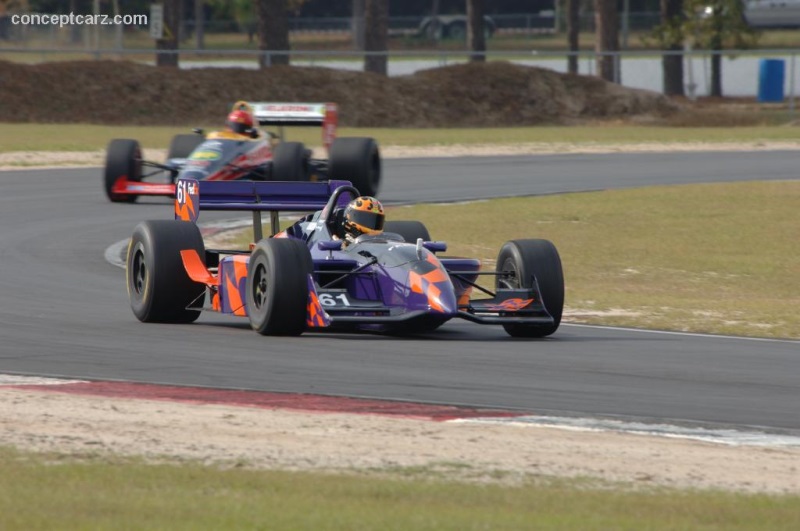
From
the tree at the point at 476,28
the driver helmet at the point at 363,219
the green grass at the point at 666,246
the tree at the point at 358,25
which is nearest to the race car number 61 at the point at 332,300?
the driver helmet at the point at 363,219

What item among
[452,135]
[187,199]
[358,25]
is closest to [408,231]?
[187,199]

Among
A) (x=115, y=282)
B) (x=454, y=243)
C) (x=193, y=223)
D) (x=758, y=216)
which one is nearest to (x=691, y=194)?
(x=758, y=216)

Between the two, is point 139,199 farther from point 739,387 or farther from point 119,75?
point 119,75

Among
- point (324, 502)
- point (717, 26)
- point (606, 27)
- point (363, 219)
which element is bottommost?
point (324, 502)

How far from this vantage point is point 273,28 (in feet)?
171

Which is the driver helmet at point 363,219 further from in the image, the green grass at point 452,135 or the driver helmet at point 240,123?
the green grass at point 452,135

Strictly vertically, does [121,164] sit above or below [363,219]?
below

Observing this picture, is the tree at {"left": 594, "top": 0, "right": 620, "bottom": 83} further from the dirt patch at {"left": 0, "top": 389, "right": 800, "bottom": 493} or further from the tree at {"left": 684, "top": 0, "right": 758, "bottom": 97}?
the dirt patch at {"left": 0, "top": 389, "right": 800, "bottom": 493}

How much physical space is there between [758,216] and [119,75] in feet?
88.4

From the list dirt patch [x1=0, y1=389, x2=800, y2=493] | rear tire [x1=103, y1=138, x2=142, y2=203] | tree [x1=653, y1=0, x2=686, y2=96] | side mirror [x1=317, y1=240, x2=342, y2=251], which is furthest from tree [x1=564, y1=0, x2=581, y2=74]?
dirt patch [x1=0, y1=389, x2=800, y2=493]

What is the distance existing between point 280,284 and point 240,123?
13.5 meters

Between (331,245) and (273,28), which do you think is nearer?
(331,245)

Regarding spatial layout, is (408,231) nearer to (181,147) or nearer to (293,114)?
(293,114)

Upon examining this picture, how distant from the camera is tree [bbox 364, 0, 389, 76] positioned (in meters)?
52.8
